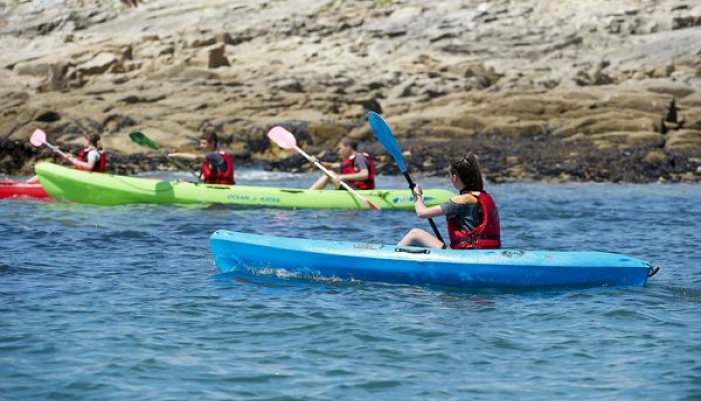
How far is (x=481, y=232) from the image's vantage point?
7.74 meters

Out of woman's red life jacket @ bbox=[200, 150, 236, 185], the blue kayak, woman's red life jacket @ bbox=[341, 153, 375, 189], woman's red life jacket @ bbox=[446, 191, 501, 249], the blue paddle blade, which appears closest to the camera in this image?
the blue kayak

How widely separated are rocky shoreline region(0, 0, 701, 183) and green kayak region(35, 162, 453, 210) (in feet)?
17.9

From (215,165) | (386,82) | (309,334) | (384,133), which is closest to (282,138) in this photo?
(215,165)

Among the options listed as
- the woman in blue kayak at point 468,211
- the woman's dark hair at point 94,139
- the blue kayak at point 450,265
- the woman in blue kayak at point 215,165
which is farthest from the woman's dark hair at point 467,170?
the woman's dark hair at point 94,139

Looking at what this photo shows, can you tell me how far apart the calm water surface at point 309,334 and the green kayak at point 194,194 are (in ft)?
10.7

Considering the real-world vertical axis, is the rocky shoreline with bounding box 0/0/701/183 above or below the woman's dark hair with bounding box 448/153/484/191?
above

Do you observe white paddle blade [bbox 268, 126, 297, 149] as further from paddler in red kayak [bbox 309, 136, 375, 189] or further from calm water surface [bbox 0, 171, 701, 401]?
calm water surface [bbox 0, 171, 701, 401]

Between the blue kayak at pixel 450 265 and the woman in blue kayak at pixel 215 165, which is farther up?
the woman in blue kayak at pixel 215 165

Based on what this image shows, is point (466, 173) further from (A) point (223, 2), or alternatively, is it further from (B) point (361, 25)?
(A) point (223, 2)

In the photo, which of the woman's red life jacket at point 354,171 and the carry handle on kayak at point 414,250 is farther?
the woman's red life jacket at point 354,171

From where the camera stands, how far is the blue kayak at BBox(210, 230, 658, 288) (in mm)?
7414

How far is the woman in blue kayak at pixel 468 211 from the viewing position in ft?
25.1

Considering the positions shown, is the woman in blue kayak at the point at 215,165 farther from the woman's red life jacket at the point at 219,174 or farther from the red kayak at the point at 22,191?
the red kayak at the point at 22,191

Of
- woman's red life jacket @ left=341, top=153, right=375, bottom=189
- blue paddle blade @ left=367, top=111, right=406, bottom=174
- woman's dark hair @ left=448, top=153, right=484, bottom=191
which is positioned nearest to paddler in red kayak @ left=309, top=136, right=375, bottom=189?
woman's red life jacket @ left=341, top=153, right=375, bottom=189
